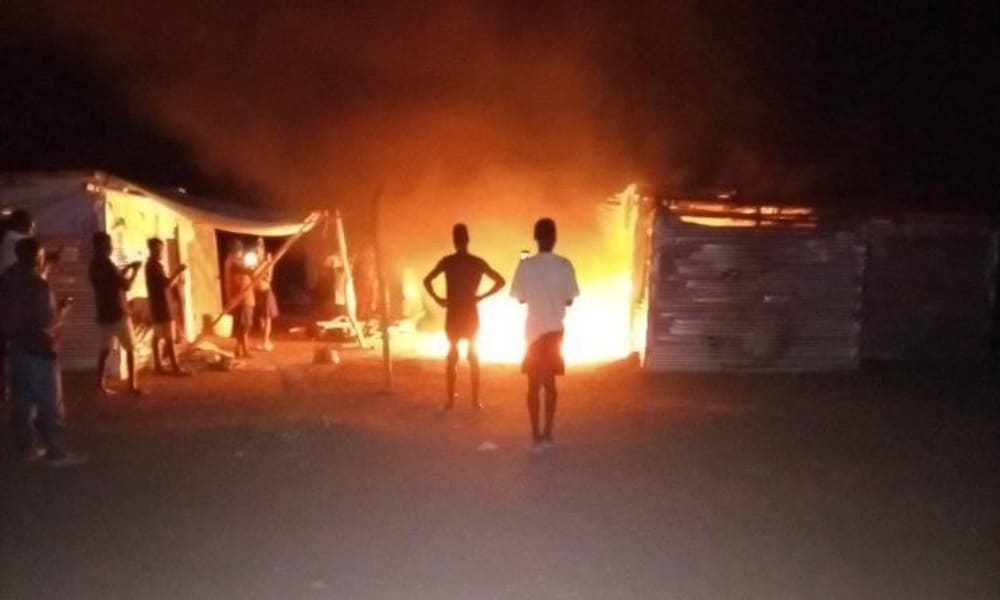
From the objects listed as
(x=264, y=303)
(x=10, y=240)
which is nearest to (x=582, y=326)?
(x=264, y=303)

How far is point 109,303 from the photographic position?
11469 millimetres

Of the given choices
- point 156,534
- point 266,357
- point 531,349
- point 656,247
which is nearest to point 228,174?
point 266,357

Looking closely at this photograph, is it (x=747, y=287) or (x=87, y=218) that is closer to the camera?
(x=87, y=218)

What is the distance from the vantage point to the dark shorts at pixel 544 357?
344 inches

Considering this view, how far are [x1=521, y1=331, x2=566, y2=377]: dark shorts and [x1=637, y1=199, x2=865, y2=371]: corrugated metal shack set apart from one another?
5.51m

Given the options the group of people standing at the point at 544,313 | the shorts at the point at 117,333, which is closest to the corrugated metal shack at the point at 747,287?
the group of people standing at the point at 544,313

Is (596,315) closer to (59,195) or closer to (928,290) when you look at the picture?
(928,290)

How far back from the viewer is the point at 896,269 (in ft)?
50.6

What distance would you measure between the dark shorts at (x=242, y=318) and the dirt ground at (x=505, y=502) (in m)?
3.65

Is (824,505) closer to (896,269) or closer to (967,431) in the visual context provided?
(967,431)

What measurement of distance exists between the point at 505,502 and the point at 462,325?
327 centimetres

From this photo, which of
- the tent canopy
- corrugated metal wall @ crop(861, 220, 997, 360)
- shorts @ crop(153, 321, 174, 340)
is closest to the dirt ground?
shorts @ crop(153, 321, 174, 340)

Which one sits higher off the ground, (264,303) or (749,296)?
(749,296)

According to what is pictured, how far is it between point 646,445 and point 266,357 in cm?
793
